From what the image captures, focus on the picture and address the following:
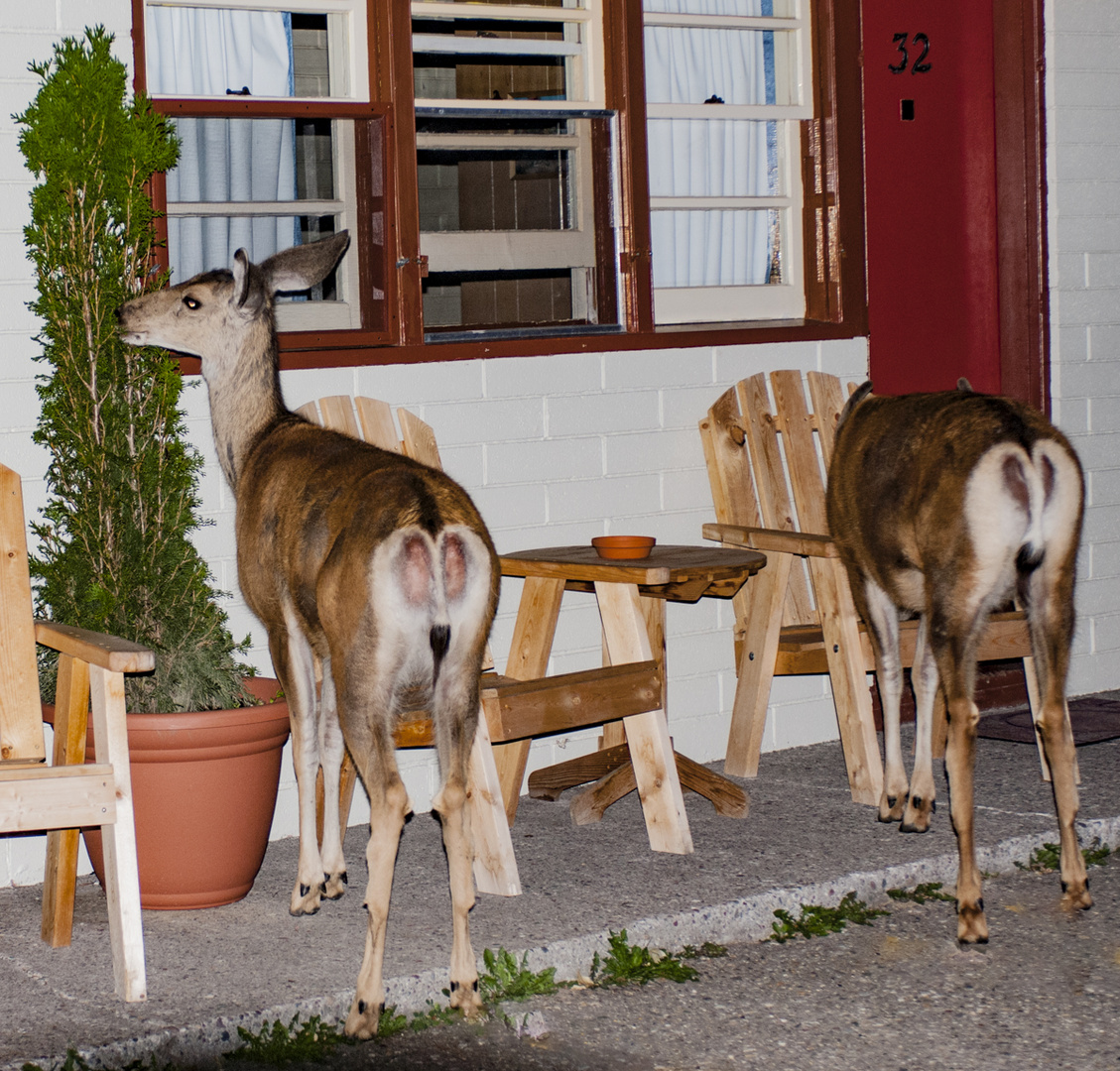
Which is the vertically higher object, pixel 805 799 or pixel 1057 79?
pixel 1057 79

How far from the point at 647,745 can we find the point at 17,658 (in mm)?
2029

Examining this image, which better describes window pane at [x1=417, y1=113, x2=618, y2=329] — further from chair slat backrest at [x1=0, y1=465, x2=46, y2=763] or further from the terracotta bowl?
chair slat backrest at [x1=0, y1=465, x2=46, y2=763]

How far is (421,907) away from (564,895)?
432mm

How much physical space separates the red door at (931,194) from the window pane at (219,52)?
2.60 m

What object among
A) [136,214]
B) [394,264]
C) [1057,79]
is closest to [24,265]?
[136,214]

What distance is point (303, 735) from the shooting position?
5.08m

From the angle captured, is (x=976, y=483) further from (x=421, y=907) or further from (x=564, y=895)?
(x=421, y=907)

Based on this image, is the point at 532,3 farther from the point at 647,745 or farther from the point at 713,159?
the point at 647,745

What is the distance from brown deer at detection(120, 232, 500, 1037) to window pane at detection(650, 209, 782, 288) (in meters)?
2.02

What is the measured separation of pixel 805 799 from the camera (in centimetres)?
630

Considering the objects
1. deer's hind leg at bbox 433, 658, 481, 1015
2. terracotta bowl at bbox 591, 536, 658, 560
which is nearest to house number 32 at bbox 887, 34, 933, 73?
terracotta bowl at bbox 591, 536, 658, 560

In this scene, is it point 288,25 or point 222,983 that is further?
point 288,25

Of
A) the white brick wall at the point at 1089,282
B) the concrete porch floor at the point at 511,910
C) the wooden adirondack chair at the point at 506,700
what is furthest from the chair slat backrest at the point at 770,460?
→ the white brick wall at the point at 1089,282

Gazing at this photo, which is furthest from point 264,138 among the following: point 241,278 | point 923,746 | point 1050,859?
point 1050,859
